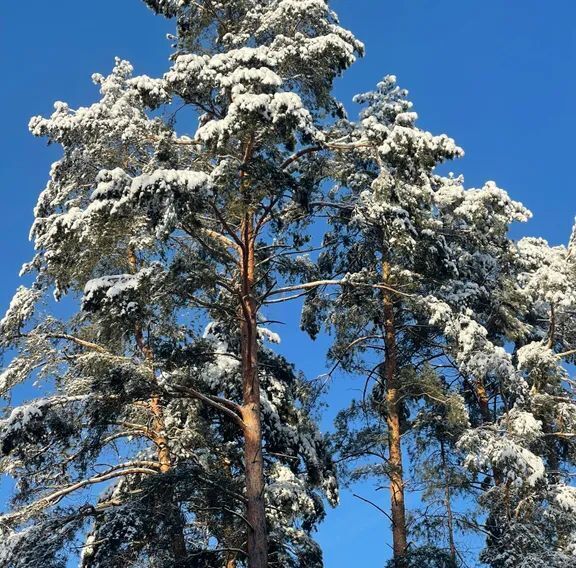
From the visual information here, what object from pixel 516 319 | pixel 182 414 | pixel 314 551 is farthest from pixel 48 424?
pixel 516 319

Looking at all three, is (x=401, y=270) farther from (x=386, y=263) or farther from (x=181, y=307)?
(x=181, y=307)

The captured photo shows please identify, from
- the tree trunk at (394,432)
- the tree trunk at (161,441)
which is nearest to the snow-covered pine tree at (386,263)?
the tree trunk at (394,432)

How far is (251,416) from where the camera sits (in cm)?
1424

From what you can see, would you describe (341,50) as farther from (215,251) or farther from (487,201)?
(487,201)

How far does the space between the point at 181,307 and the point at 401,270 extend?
5.82 metres

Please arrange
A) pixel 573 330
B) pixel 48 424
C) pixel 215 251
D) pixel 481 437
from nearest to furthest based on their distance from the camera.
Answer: pixel 48 424 < pixel 215 251 < pixel 481 437 < pixel 573 330

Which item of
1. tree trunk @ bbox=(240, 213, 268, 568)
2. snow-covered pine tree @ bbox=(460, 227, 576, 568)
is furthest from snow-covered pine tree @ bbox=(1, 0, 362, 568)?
snow-covered pine tree @ bbox=(460, 227, 576, 568)

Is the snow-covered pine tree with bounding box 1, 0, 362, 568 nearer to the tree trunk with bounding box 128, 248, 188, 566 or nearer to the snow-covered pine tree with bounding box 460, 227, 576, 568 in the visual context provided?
the tree trunk with bounding box 128, 248, 188, 566

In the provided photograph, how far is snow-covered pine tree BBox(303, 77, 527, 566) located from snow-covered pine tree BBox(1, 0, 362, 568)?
1370 millimetres

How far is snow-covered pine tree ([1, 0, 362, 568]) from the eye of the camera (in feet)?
42.8

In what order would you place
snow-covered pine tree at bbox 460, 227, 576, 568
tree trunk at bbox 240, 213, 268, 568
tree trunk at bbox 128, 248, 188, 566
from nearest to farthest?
tree trunk at bbox 128, 248, 188, 566 < tree trunk at bbox 240, 213, 268, 568 < snow-covered pine tree at bbox 460, 227, 576, 568

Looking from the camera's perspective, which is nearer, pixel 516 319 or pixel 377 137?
pixel 377 137

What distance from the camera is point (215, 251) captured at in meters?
14.5

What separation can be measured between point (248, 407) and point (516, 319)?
30.6 feet
